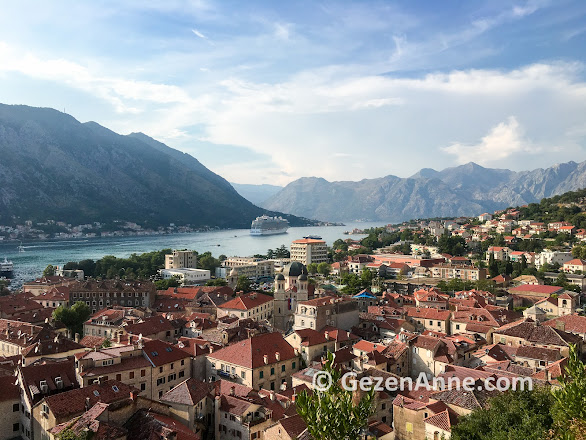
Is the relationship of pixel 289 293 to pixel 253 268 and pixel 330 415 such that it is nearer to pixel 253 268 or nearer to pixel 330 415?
pixel 330 415

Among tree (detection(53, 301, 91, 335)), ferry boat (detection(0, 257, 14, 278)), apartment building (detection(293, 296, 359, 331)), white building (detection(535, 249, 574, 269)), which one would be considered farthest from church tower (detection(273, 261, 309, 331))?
ferry boat (detection(0, 257, 14, 278))

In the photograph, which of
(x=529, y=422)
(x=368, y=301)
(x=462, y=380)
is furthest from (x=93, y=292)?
(x=529, y=422)

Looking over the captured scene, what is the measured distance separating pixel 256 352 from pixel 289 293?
932 inches

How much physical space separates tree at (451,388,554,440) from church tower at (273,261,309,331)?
3271 centimetres

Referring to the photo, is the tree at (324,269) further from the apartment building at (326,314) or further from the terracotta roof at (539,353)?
the terracotta roof at (539,353)

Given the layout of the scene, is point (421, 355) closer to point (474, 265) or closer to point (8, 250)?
point (474, 265)

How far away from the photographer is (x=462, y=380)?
24234 mm

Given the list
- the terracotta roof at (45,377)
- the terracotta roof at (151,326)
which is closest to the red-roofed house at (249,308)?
the terracotta roof at (151,326)

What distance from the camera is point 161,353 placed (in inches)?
1115

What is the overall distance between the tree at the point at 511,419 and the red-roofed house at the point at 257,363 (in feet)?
43.7

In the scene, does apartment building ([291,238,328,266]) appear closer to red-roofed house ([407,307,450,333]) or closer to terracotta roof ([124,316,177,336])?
red-roofed house ([407,307,450,333])

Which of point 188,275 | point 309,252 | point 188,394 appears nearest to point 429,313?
point 188,394

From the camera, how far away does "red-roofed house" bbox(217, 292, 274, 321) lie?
4678cm

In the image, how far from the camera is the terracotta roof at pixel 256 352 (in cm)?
2877
